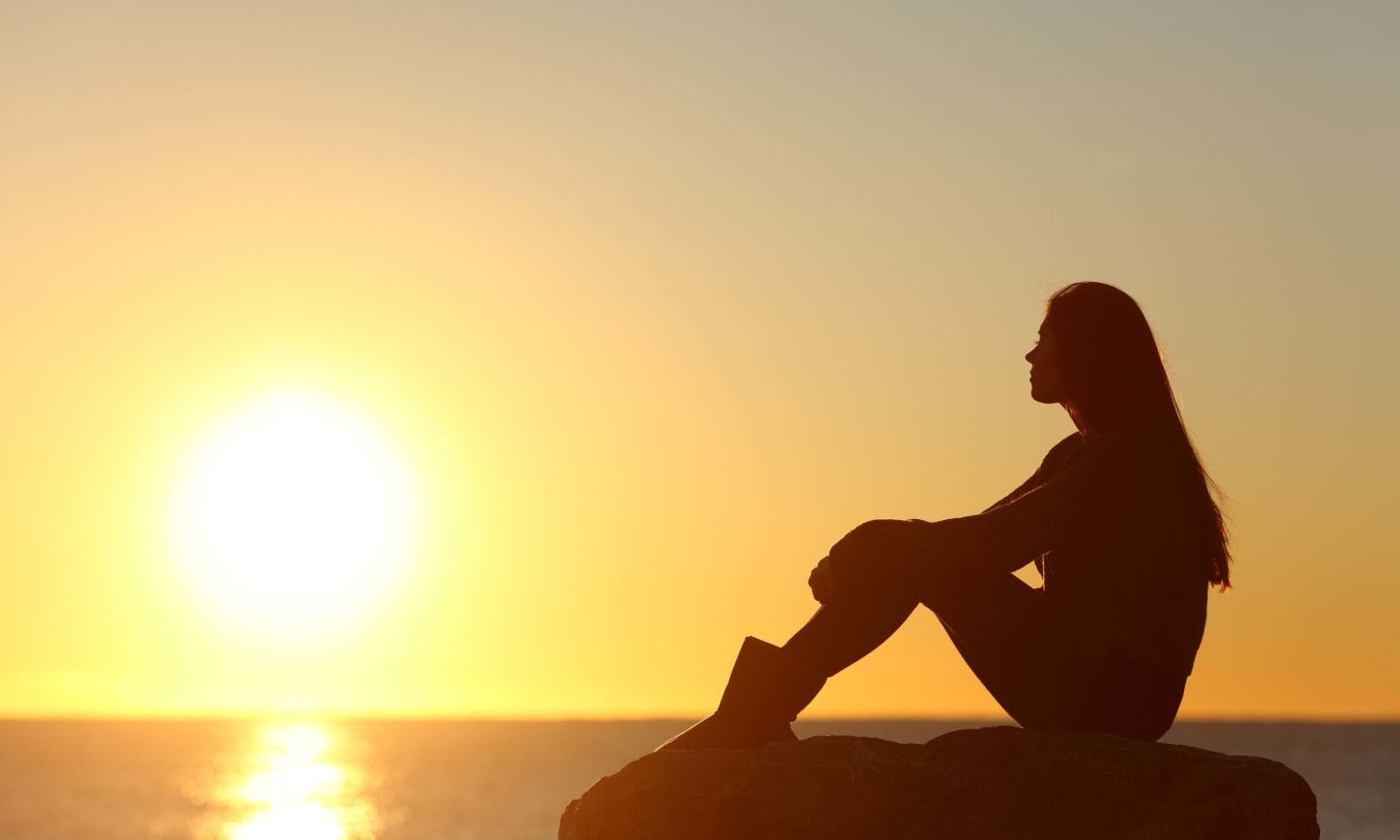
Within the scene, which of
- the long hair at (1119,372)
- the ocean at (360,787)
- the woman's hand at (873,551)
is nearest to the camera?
the woman's hand at (873,551)

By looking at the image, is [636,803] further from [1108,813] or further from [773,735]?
[1108,813]

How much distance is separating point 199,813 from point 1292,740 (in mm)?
84203

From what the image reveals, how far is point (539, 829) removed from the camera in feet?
212

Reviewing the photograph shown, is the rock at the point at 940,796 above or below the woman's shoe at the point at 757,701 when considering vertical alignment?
below

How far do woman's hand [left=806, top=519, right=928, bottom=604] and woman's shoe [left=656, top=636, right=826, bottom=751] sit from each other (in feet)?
1.16

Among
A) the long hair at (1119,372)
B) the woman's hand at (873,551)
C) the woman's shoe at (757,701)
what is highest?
the long hair at (1119,372)

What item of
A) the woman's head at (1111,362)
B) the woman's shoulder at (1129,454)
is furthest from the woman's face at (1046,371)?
the woman's shoulder at (1129,454)

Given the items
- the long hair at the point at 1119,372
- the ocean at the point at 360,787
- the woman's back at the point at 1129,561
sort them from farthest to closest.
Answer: the ocean at the point at 360,787 → the long hair at the point at 1119,372 → the woman's back at the point at 1129,561

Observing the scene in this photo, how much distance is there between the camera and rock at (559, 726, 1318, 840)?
7.18m

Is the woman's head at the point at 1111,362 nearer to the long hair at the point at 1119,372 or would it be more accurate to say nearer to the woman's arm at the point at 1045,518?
the long hair at the point at 1119,372

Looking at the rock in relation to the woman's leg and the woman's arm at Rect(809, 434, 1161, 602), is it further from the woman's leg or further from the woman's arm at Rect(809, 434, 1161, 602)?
the woman's arm at Rect(809, 434, 1161, 602)

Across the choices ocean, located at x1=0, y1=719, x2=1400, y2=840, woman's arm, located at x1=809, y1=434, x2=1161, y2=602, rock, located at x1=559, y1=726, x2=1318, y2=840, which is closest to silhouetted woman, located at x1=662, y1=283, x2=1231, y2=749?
woman's arm, located at x1=809, y1=434, x2=1161, y2=602

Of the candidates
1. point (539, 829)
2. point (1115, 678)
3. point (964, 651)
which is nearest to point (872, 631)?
point (964, 651)

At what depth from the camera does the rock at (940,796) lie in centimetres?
718
